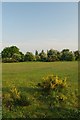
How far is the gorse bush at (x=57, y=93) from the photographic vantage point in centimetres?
916

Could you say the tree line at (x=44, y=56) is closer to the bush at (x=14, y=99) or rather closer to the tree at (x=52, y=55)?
the tree at (x=52, y=55)

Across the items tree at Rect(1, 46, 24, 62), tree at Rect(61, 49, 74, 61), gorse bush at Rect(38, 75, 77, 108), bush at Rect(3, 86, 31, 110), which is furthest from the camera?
tree at Rect(61, 49, 74, 61)

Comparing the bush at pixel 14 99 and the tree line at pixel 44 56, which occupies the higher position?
the tree line at pixel 44 56

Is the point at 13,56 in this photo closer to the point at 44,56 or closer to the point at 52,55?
the point at 44,56

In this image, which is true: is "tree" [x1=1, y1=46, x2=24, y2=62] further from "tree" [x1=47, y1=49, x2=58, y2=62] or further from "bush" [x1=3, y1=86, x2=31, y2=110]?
"bush" [x1=3, y1=86, x2=31, y2=110]

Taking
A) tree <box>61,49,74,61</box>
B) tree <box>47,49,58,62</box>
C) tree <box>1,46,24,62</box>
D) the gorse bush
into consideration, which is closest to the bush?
the gorse bush

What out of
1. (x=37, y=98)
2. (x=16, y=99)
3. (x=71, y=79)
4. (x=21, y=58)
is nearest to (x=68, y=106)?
(x=37, y=98)

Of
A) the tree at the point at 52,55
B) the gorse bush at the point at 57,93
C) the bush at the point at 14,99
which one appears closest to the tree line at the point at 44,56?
the tree at the point at 52,55

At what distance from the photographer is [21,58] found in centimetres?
2498

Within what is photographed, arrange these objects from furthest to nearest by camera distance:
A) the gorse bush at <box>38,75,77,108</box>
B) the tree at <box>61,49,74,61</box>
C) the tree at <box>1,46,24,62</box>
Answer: the tree at <box>61,49,74,61</box> → the tree at <box>1,46,24,62</box> → the gorse bush at <box>38,75,77,108</box>

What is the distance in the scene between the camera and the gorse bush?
916 centimetres

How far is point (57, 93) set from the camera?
973 cm

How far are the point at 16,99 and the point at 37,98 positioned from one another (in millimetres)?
810

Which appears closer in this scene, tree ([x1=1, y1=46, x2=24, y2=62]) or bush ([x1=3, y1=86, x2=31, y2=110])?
bush ([x1=3, y1=86, x2=31, y2=110])
